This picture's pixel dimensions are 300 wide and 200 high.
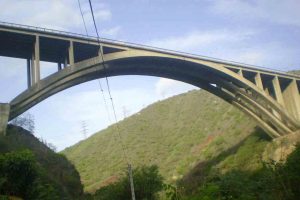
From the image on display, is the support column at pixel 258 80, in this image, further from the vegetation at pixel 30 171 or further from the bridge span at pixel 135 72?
the vegetation at pixel 30 171

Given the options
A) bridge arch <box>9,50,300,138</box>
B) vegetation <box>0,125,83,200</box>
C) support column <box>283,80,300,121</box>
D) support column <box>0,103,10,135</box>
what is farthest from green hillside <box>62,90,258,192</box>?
support column <box>0,103,10,135</box>

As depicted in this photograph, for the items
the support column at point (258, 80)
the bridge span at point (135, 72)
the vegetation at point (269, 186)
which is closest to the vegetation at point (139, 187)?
the bridge span at point (135, 72)

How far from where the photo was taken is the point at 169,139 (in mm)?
75562

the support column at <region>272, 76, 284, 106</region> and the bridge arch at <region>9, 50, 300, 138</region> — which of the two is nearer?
the bridge arch at <region>9, 50, 300, 138</region>

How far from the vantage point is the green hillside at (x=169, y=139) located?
55812mm

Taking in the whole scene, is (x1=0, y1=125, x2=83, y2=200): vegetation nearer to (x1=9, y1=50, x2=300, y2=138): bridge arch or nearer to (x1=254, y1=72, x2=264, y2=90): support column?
(x1=9, y1=50, x2=300, y2=138): bridge arch

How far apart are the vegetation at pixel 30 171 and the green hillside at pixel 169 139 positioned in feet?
63.2

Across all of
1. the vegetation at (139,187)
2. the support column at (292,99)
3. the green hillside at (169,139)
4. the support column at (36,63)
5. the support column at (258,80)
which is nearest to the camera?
the support column at (36,63)

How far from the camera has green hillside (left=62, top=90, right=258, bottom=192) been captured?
183 feet

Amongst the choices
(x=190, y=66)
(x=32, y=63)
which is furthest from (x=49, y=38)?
(x=190, y=66)

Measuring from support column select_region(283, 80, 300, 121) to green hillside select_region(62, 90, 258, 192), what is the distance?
7.91 metres

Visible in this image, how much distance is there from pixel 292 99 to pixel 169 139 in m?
36.5

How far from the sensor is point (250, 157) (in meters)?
42.0

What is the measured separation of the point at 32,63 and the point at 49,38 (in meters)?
2.13
